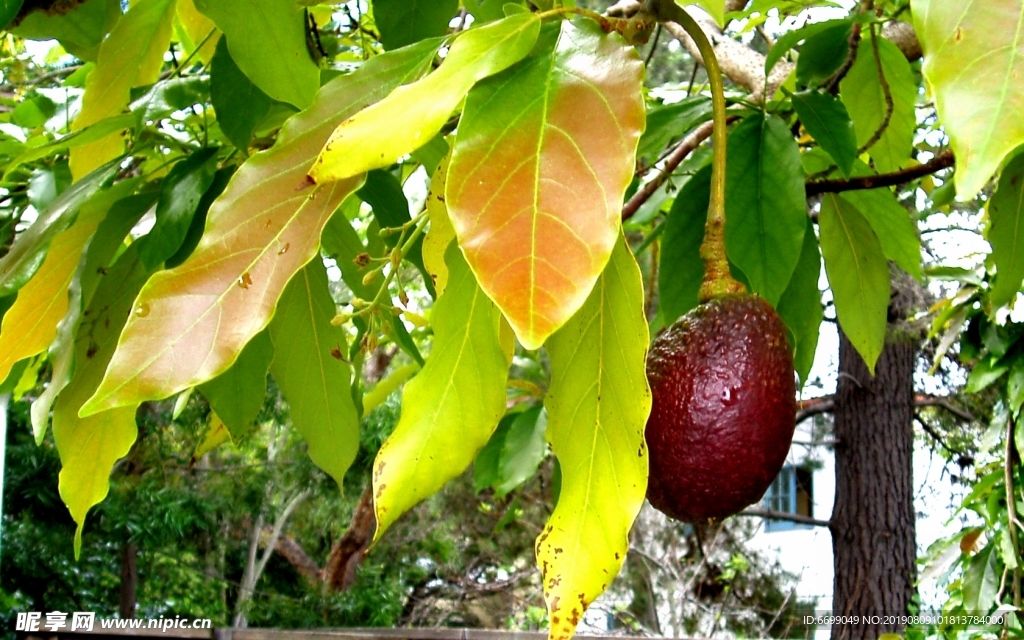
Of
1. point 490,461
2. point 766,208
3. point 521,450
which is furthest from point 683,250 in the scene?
point 490,461

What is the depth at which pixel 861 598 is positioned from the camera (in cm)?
360

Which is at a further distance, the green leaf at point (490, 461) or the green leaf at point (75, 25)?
the green leaf at point (490, 461)

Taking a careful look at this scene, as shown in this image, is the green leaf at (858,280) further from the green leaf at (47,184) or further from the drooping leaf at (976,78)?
the green leaf at (47,184)

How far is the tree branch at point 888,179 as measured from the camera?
0.84 metres

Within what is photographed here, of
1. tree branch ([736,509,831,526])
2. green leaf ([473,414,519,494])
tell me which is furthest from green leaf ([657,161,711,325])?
tree branch ([736,509,831,526])

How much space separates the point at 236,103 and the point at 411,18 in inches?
7.3

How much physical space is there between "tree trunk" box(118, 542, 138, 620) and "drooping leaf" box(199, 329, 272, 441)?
3457mm

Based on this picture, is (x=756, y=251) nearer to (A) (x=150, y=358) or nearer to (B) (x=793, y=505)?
(A) (x=150, y=358)


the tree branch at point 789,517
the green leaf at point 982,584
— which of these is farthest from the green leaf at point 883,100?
the tree branch at point 789,517

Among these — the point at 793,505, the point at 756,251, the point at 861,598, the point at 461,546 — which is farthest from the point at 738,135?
the point at 793,505

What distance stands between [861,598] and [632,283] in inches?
139

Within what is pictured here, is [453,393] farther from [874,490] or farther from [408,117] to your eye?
[874,490]

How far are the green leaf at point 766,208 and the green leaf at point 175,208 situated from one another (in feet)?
1.56

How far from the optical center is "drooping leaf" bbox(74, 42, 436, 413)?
1.45 feet
